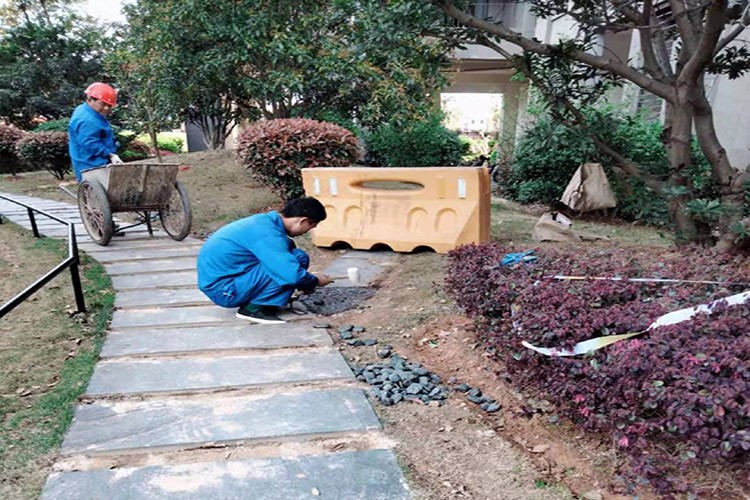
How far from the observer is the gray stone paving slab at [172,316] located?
375 centimetres

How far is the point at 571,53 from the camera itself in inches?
139

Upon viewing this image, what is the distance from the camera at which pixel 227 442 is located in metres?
2.30

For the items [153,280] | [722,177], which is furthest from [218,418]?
[722,177]

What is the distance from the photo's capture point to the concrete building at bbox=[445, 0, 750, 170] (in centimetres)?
729

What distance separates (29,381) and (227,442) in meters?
1.34

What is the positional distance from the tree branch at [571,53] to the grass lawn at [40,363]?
3.22 metres

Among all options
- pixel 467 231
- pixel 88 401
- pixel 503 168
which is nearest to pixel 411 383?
pixel 88 401

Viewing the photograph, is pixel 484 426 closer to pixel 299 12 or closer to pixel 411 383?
pixel 411 383

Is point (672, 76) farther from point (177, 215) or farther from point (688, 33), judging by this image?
point (177, 215)

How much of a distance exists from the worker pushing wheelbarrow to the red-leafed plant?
32.0 ft

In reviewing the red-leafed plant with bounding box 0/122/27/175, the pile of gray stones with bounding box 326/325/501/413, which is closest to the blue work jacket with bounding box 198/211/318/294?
the pile of gray stones with bounding box 326/325/501/413

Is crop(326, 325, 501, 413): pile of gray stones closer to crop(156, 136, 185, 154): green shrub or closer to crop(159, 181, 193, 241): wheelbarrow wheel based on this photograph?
crop(159, 181, 193, 241): wheelbarrow wheel

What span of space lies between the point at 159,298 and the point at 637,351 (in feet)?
11.8

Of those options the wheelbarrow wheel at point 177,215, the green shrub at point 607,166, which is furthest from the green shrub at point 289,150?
the green shrub at point 607,166
